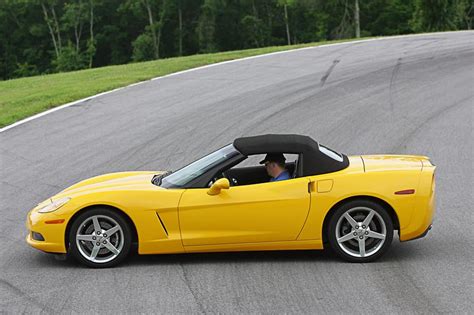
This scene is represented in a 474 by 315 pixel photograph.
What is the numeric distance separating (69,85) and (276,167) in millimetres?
14190

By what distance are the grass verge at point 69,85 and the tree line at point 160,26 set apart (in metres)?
43.1

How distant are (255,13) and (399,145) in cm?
6221

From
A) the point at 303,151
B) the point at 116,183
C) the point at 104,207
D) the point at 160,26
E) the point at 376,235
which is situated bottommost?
the point at 160,26

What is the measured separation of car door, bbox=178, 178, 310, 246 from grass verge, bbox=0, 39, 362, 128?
29.5 ft

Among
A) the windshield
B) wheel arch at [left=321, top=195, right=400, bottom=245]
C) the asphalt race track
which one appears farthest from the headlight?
wheel arch at [left=321, top=195, right=400, bottom=245]

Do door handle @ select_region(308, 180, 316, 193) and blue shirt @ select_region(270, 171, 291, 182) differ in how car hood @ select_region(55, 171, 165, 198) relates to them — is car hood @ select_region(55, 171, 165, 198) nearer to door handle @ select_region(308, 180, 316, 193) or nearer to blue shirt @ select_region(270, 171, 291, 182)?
blue shirt @ select_region(270, 171, 291, 182)

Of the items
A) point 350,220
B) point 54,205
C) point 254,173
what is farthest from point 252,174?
point 54,205

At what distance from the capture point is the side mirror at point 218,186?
7.24 meters

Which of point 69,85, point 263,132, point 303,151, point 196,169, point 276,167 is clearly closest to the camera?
point 303,151

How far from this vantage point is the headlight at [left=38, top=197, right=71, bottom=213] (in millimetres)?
7516

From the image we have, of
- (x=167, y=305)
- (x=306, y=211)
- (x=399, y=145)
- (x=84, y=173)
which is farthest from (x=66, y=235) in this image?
(x=399, y=145)

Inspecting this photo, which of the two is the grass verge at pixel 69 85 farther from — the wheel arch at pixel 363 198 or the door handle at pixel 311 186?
the wheel arch at pixel 363 198

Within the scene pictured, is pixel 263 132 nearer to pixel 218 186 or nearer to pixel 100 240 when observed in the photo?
pixel 218 186

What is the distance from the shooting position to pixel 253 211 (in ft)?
24.0
